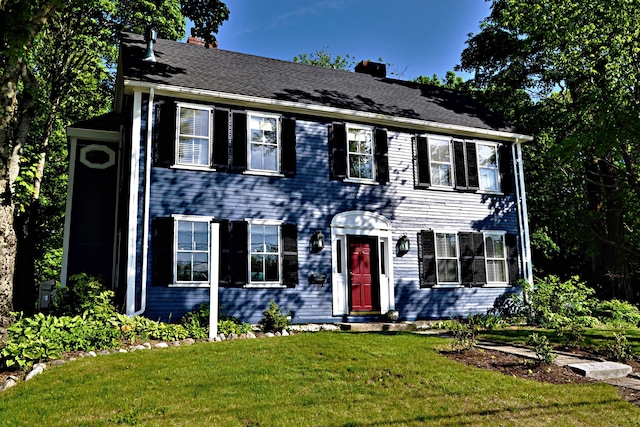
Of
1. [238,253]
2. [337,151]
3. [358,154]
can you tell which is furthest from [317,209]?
[238,253]

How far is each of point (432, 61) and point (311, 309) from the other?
51.9ft

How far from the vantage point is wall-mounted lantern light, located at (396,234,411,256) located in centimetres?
1353

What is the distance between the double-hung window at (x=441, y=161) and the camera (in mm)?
14664

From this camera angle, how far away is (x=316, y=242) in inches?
496

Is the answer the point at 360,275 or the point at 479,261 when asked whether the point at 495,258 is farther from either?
the point at 360,275

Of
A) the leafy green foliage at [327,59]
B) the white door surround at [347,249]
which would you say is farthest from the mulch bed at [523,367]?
A: the leafy green foliage at [327,59]

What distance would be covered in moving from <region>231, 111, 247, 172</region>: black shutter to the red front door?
3419 mm

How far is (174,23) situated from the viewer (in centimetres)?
2012

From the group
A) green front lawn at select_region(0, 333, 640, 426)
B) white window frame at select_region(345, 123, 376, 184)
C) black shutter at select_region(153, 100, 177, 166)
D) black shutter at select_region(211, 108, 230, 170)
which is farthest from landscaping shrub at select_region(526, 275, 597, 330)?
black shutter at select_region(153, 100, 177, 166)

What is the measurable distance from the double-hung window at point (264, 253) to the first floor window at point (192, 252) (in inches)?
40.9

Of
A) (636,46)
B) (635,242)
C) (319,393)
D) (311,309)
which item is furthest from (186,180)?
(635,242)

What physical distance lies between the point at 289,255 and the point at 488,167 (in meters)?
6.85

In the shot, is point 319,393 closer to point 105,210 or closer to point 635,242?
point 105,210

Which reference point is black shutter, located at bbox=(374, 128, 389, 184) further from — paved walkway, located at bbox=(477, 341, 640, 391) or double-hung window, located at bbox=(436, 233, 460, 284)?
paved walkway, located at bbox=(477, 341, 640, 391)
